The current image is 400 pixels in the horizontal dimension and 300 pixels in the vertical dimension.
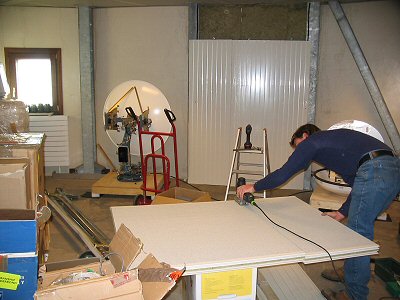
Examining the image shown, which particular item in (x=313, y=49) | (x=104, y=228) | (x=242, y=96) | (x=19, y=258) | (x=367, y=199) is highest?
(x=313, y=49)

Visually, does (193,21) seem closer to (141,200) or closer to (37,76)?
(37,76)

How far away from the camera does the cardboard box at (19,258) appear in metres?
1.62

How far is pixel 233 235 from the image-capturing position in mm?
1893

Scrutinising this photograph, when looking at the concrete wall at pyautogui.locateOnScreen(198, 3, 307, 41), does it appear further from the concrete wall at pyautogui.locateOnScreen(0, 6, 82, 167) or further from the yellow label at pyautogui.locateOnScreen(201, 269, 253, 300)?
the yellow label at pyautogui.locateOnScreen(201, 269, 253, 300)

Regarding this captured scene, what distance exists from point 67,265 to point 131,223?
393 millimetres

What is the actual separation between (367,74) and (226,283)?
13.1ft

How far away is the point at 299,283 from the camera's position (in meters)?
2.46

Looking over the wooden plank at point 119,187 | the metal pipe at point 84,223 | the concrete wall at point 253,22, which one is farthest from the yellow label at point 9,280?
the concrete wall at point 253,22

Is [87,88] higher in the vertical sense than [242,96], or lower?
higher

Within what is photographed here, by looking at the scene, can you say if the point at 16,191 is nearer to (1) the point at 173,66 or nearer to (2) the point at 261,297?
(2) the point at 261,297

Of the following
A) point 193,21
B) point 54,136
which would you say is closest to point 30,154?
point 54,136

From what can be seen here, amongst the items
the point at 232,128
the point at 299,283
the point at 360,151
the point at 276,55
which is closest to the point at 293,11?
the point at 276,55

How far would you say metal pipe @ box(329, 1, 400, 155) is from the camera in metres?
4.69

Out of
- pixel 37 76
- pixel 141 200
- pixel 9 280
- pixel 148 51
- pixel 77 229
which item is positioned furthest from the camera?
pixel 37 76
